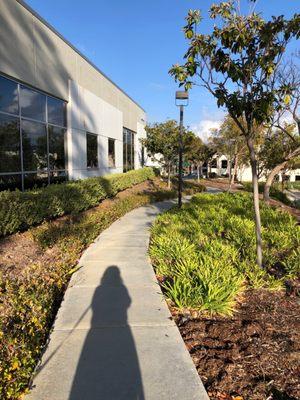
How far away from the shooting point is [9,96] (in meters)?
9.55

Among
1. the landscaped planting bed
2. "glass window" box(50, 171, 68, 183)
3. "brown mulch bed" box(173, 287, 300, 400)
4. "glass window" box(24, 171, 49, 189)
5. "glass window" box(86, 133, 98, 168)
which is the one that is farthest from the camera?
"glass window" box(86, 133, 98, 168)

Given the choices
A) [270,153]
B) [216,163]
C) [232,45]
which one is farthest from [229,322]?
[216,163]

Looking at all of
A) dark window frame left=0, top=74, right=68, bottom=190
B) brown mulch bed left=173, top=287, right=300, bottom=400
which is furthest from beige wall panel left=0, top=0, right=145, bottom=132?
brown mulch bed left=173, top=287, right=300, bottom=400

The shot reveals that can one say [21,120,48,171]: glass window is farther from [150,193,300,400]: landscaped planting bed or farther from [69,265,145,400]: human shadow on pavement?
[69,265,145,400]: human shadow on pavement

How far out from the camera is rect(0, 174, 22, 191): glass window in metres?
9.26

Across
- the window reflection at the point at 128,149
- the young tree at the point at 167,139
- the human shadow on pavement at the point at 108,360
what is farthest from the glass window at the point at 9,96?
the window reflection at the point at 128,149

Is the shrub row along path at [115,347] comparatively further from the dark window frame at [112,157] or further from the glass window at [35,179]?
the dark window frame at [112,157]

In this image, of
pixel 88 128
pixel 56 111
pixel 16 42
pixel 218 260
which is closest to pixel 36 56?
pixel 16 42

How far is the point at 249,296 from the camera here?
4.76 meters

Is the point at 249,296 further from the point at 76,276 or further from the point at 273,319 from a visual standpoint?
the point at 76,276

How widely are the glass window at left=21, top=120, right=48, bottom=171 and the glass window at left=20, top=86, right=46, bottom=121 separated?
0.80 feet

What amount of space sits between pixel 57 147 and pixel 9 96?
3494mm

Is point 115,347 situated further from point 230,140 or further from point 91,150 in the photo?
point 230,140

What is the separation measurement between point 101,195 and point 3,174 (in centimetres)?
441
